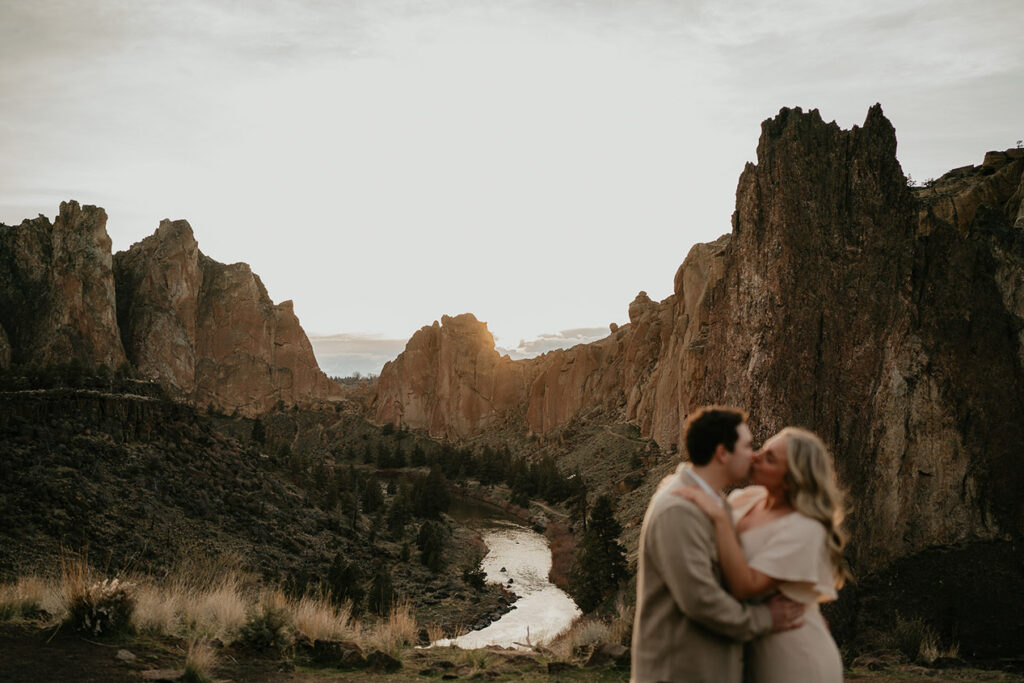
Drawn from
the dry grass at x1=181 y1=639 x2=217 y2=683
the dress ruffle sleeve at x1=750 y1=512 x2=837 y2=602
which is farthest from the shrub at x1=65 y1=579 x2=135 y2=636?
the dress ruffle sleeve at x1=750 y1=512 x2=837 y2=602

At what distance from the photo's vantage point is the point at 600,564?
27250 millimetres

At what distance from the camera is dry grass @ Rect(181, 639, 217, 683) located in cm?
762

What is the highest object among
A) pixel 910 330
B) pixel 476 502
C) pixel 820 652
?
pixel 910 330

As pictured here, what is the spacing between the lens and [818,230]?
72.6ft

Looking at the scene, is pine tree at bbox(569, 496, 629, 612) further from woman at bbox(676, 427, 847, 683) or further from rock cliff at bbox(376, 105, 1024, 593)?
woman at bbox(676, 427, 847, 683)

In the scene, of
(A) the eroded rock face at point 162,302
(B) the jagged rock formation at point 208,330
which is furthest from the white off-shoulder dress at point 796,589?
(A) the eroded rock face at point 162,302

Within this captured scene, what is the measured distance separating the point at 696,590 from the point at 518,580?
34706 mm

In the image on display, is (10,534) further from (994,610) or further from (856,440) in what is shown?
(994,610)

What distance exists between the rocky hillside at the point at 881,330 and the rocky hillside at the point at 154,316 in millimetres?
50497

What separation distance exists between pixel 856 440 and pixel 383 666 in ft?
50.5

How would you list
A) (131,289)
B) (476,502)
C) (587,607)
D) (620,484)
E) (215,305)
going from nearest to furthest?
(587,607), (620,484), (476,502), (131,289), (215,305)

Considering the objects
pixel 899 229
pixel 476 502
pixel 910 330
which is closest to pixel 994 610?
pixel 910 330

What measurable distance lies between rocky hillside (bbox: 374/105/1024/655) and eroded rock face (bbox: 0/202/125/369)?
80070mm

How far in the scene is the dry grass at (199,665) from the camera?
7621 mm
